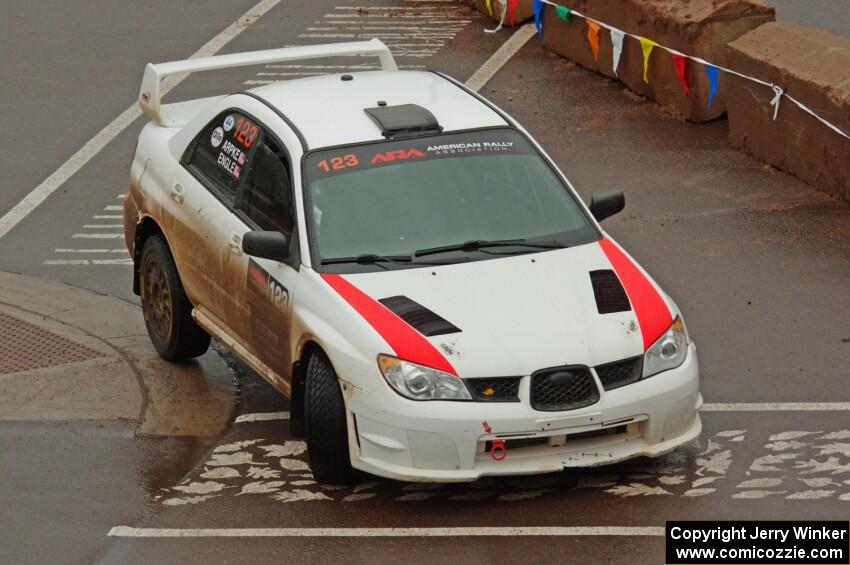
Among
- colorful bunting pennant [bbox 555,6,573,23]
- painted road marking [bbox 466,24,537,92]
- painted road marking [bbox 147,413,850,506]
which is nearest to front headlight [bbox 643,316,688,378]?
painted road marking [bbox 147,413,850,506]

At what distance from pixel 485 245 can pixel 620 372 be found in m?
1.25

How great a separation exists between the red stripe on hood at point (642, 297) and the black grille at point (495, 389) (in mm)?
759

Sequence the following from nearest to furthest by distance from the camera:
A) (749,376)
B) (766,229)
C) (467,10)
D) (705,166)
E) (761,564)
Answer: (761,564)
(749,376)
(766,229)
(705,166)
(467,10)

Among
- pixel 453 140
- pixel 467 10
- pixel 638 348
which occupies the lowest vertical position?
pixel 467 10

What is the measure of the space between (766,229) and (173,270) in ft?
16.1

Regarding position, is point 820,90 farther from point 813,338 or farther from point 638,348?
point 638,348

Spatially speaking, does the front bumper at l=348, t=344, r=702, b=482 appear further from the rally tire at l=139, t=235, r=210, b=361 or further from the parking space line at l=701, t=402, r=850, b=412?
the rally tire at l=139, t=235, r=210, b=361

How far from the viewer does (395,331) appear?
8609 millimetres

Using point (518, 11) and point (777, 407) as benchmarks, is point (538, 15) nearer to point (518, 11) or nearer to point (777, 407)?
point (518, 11)

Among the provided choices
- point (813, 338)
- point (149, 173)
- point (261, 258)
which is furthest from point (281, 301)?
point (813, 338)

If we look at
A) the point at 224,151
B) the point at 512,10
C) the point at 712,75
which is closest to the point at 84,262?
the point at 224,151

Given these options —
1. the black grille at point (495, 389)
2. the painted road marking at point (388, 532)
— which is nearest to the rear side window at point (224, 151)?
the painted road marking at point (388, 532)

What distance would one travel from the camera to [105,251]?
13.7 m

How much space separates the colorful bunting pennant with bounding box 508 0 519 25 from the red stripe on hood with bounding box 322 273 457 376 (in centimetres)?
1139
